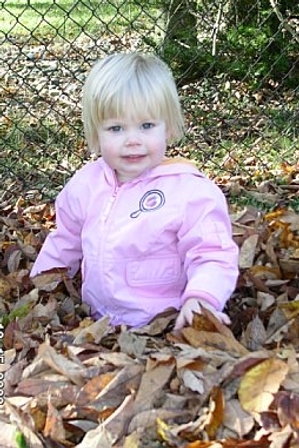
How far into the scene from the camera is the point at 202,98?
610 centimetres

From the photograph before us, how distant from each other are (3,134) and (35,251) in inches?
85.8

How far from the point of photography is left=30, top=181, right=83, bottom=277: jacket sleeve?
10.7 ft

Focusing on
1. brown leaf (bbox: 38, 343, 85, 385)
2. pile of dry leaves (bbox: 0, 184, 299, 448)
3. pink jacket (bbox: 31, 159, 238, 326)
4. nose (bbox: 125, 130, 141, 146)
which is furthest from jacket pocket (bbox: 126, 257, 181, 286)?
brown leaf (bbox: 38, 343, 85, 385)

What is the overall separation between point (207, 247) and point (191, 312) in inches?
9.7

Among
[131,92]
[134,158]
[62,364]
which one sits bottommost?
[62,364]

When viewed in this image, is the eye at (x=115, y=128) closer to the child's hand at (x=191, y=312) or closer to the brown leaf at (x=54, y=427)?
the child's hand at (x=191, y=312)

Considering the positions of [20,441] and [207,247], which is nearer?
[20,441]

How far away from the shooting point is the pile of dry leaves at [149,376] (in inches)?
85.0

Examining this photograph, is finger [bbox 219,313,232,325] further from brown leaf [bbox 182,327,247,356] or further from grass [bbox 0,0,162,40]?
grass [bbox 0,0,162,40]

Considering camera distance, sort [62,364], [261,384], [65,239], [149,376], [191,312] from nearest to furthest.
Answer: [261,384]
[149,376]
[62,364]
[191,312]
[65,239]

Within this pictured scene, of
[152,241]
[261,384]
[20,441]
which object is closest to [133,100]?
[152,241]

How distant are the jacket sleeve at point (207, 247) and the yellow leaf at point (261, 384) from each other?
1.92 ft

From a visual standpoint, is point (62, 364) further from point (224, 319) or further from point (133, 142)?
point (133, 142)

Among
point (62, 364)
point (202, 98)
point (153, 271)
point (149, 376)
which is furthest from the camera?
point (202, 98)
